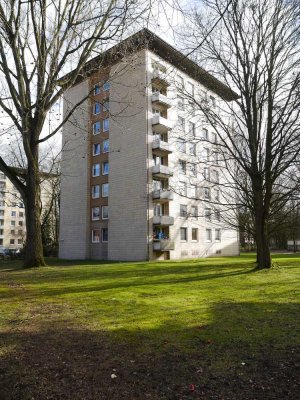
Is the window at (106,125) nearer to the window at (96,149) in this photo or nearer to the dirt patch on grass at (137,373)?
the window at (96,149)

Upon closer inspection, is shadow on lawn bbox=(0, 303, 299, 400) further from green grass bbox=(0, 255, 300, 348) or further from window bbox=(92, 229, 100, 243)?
window bbox=(92, 229, 100, 243)

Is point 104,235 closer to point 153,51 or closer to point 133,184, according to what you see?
point 133,184

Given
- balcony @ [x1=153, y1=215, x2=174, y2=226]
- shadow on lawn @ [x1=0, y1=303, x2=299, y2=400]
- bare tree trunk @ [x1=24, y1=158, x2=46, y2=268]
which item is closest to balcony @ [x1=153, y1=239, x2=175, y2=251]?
balcony @ [x1=153, y1=215, x2=174, y2=226]

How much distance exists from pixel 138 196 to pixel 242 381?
33115 mm

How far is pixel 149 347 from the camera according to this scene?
211 inches

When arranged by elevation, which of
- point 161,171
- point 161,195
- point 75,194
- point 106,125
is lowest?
point 161,195

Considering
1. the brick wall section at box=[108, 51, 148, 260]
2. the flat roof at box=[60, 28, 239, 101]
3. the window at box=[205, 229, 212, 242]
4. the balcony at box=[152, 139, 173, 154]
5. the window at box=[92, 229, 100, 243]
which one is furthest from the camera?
the window at box=[205, 229, 212, 242]

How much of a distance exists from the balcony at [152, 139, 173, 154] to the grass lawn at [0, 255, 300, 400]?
28.5 metres

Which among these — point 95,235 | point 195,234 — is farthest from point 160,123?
point 95,235

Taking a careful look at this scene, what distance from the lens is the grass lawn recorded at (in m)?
3.97

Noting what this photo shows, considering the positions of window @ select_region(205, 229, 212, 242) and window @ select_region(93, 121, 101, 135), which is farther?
window @ select_region(205, 229, 212, 242)

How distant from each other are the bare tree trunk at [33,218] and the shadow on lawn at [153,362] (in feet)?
44.0

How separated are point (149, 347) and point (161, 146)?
3314 cm

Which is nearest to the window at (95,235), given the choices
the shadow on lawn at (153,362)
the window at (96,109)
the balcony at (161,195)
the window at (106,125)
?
the balcony at (161,195)
